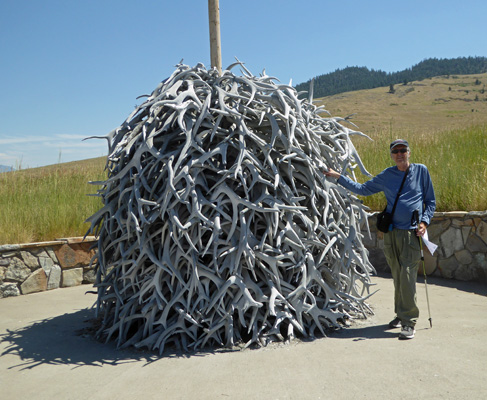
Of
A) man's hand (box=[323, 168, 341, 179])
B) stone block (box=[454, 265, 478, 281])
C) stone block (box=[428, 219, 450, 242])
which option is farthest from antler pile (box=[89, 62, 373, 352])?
stone block (box=[428, 219, 450, 242])

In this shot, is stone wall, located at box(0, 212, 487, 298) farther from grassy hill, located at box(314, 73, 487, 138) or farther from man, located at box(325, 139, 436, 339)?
grassy hill, located at box(314, 73, 487, 138)

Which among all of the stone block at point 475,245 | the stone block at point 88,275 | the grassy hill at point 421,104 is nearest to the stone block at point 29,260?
the stone block at point 88,275

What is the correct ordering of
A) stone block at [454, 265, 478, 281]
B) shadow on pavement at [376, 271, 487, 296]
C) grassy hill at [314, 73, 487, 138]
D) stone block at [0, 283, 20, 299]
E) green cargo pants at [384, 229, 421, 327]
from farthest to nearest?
grassy hill at [314, 73, 487, 138] → stone block at [454, 265, 478, 281] → stone block at [0, 283, 20, 299] → shadow on pavement at [376, 271, 487, 296] → green cargo pants at [384, 229, 421, 327]

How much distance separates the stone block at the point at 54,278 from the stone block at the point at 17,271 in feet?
0.94

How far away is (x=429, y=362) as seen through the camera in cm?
326

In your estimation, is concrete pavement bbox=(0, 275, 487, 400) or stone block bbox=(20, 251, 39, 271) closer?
concrete pavement bbox=(0, 275, 487, 400)

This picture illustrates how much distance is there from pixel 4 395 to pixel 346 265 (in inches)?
107

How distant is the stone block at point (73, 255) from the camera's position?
6.45 meters

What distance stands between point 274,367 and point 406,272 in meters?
1.46

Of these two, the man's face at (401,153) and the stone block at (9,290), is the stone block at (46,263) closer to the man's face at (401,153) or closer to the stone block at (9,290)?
the stone block at (9,290)

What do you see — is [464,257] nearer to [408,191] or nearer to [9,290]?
[408,191]

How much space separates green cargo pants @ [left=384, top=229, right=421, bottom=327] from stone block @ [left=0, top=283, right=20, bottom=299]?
15.3ft

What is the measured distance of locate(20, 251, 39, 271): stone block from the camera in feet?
20.2

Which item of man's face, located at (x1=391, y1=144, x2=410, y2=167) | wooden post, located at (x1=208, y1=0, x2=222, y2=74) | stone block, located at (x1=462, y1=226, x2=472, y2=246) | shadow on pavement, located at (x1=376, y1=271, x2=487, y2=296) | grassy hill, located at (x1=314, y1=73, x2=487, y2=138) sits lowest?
shadow on pavement, located at (x1=376, y1=271, x2=487, y2=296)
